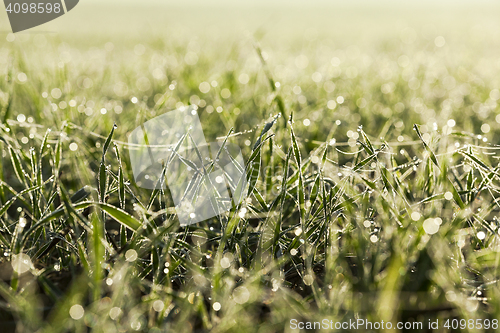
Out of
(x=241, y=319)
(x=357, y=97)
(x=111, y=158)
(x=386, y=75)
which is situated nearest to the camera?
(x=241, y=319)

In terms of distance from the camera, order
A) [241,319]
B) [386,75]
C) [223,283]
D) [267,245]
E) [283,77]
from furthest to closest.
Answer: [386,75] < [283,77] < [267,245] < [223,283] < [241,319]

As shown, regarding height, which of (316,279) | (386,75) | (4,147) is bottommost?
(386,75)

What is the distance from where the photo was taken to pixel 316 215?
3.06ft

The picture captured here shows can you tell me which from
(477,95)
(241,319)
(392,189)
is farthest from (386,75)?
(241,319)

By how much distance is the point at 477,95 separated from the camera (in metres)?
2.26

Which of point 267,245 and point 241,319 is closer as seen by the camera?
point 241,319

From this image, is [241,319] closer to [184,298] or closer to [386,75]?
[184,298]

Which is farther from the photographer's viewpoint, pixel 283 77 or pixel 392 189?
pixel 283 77

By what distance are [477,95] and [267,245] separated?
1.97m

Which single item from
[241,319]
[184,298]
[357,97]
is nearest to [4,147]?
[184,298]

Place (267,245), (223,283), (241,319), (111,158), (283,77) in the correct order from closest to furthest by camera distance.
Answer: (241,319) → (223,283) → (267,245) → (111,158) → (283,77)

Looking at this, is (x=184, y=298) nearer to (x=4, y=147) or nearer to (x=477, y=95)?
(x=4, y=147)

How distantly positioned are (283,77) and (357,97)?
0.62 metres

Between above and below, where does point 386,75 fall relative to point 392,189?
below
